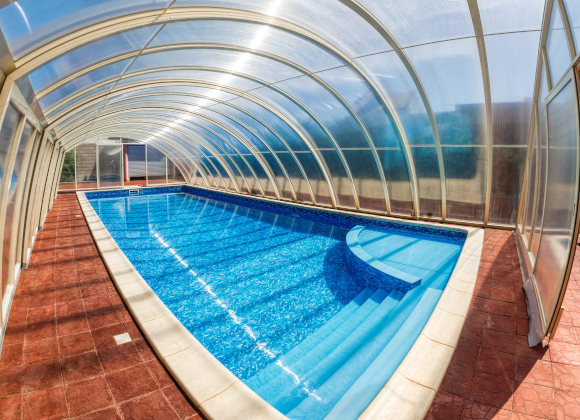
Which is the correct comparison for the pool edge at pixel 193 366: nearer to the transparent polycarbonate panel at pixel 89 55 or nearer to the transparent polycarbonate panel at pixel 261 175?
the transparent polycarbonate panel at pixel 89 55

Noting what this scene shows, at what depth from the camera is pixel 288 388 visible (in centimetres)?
473

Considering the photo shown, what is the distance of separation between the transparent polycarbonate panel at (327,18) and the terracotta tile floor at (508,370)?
5185mm

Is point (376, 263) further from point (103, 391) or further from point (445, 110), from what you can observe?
point (103, 391)

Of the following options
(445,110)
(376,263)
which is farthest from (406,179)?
(376,263)

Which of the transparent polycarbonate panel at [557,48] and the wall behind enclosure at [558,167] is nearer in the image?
the wall behind enclosure at [558,167]

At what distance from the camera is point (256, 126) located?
1464cm

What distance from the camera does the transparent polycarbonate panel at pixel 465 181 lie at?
9827mm

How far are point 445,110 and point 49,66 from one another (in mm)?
8647

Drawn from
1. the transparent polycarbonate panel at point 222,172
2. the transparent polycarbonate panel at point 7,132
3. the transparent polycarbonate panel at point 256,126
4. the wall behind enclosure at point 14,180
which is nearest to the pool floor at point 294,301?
the wall behind enclosure at point 14,180

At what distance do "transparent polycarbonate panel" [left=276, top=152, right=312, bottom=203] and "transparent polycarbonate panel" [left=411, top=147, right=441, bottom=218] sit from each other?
18.3 ft

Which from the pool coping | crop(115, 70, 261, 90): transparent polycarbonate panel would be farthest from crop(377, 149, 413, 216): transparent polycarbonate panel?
the pool coping

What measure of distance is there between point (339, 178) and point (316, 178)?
135 centimetres

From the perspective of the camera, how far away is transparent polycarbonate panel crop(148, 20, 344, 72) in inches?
239

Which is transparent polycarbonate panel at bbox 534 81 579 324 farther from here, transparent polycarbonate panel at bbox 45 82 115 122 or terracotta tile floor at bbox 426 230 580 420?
transparent polycarbonate panel at bbox 45 82 115 122
